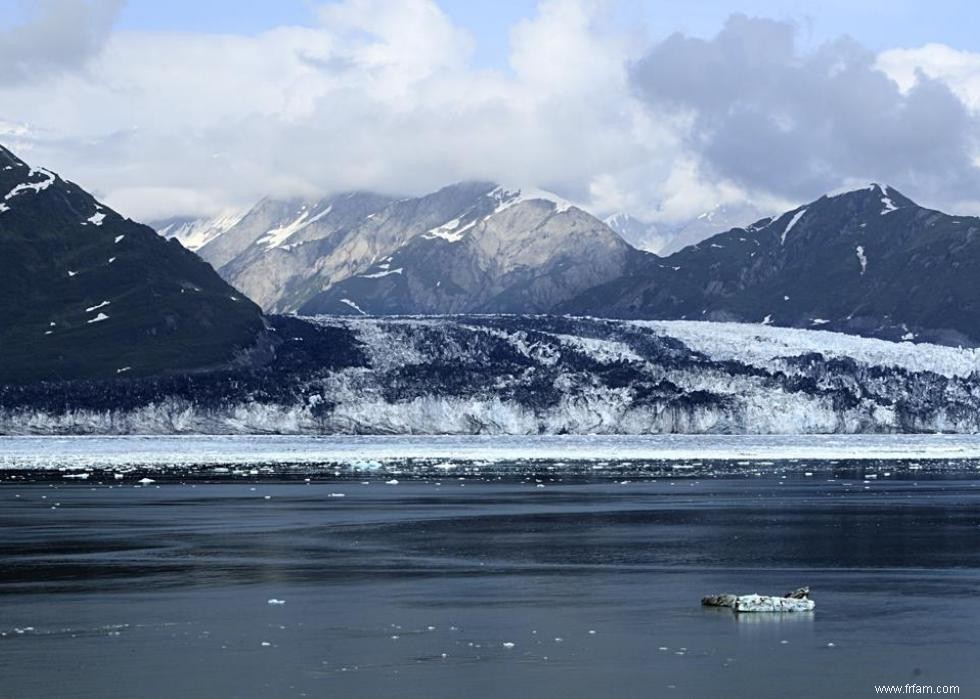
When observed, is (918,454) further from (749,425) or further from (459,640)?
(459,640)

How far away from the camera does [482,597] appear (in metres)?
31.2

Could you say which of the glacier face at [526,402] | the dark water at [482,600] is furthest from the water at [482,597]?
the glacier face at [526,402]

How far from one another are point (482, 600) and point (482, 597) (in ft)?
1.49

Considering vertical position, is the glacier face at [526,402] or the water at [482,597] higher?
A: the glacier face at [526,402]

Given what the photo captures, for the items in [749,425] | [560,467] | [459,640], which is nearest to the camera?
[459,640]

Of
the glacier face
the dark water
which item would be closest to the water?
the dark water

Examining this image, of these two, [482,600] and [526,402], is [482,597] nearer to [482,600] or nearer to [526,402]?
[482,600]

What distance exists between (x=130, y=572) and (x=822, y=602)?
Answer: 54.2 feet

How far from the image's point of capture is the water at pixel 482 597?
22266mm

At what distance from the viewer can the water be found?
73.0 ft

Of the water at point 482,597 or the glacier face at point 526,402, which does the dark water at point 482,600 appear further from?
the glacier face at point 526,402

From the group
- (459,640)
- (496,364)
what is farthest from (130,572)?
(496,364)

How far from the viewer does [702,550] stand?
4050 centimetres

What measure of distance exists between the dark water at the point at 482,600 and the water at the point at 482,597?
9cm
